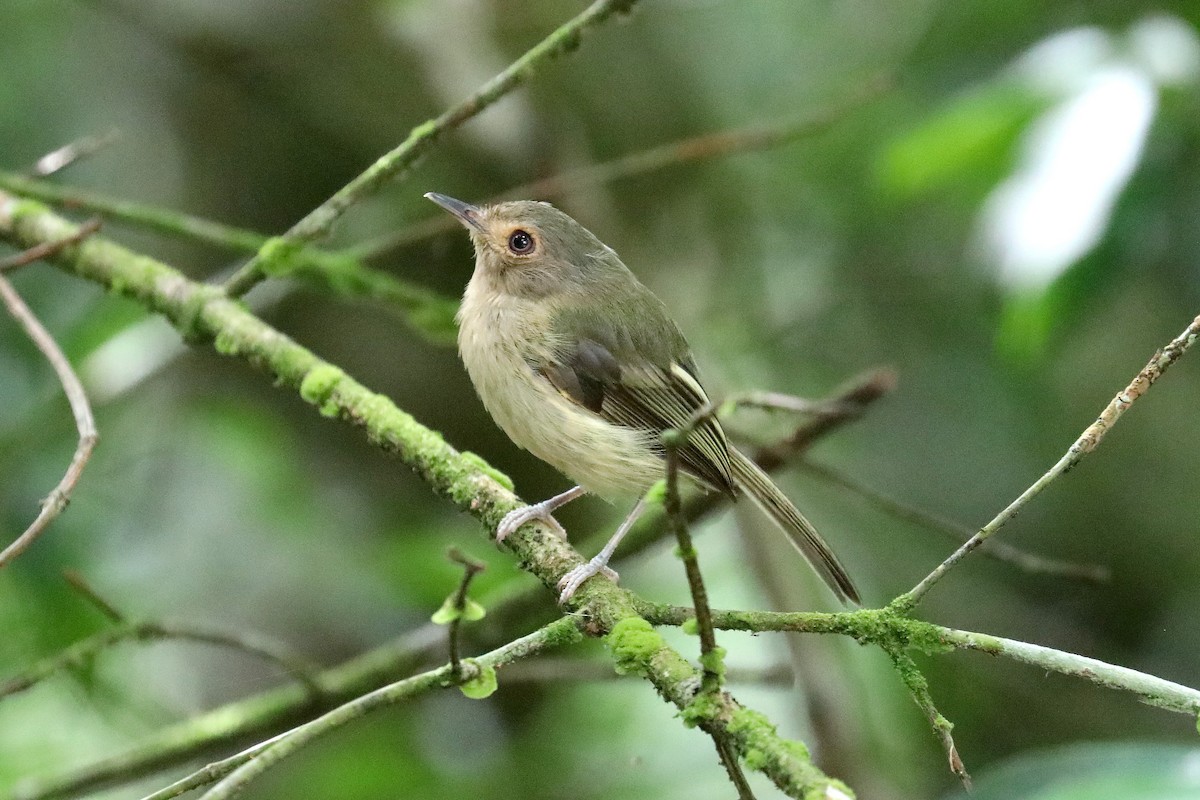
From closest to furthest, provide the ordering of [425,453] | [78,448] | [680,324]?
[78,448]
[425,453]
[680,324]

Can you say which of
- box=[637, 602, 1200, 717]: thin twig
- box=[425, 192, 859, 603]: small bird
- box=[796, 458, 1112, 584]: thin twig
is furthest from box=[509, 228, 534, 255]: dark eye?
box=[637, 602, 1200, 717]: thin twig

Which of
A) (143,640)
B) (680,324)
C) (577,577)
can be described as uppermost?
(680,324)

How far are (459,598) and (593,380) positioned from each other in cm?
164

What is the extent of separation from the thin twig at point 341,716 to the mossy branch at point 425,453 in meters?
0.22

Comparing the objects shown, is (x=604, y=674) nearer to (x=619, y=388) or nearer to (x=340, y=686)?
(x=340, y=686)

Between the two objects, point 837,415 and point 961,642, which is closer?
point 961,642

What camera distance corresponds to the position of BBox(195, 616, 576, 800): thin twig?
66.4 inches

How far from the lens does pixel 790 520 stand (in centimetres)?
321

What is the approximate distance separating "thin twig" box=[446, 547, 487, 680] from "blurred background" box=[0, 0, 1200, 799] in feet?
5.95

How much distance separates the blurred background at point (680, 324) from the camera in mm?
4020

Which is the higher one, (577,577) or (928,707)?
(577,577)

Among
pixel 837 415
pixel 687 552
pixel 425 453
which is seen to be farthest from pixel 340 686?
pixel 687 552

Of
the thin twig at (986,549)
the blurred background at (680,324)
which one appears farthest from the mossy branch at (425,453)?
the thin twig at (986,549)

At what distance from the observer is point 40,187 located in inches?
137
